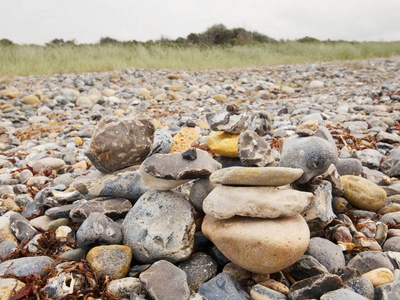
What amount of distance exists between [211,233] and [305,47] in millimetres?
22157

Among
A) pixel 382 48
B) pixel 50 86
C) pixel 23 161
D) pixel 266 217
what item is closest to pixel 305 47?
pixel 382 48

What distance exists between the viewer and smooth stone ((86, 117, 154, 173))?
2.94 metres

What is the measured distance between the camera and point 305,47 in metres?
22.3

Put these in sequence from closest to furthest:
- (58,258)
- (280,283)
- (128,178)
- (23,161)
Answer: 1. (280,283)
2. (58,258)
3. (128,178)
4. (23,161)

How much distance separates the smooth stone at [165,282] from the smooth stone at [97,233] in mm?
343

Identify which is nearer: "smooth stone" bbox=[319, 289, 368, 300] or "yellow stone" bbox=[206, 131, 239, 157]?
"smooth stone" bbox=[319, 289, 368, 300]

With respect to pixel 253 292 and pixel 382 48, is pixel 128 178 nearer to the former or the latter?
pixel 253 292

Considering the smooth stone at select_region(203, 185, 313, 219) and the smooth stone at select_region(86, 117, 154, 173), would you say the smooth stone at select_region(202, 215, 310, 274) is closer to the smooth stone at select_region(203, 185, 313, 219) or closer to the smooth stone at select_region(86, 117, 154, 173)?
the smooth stone at select_region(203, 185, 313, 219)

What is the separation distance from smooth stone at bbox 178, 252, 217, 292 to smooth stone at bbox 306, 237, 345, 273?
0.61 metres

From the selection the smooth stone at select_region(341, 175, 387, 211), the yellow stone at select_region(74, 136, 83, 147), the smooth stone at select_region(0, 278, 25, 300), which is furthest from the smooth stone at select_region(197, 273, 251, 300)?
the yellow stone at select_region(74, 136, 83, 147)

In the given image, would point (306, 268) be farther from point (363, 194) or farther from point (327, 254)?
point (363, 194)

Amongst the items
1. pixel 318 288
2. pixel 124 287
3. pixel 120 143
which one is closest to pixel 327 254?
pixel 318 288

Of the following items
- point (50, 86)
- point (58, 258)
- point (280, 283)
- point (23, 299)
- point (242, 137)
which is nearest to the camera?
point (23, 299)

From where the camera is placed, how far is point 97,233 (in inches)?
86.5
